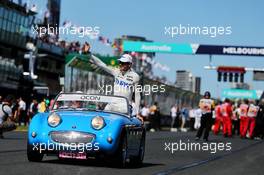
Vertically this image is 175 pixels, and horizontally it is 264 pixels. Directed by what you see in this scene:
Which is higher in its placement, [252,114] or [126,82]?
[126,82]

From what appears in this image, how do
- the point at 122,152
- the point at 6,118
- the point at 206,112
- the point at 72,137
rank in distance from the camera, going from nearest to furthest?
the point at 72,137 < the point at 122,152 < the point at 6,118 < the point at 206,112

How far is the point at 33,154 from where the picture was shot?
990 cm

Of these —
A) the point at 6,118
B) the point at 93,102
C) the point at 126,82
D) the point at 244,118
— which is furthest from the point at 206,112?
the point at 93,102

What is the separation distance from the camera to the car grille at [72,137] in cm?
947

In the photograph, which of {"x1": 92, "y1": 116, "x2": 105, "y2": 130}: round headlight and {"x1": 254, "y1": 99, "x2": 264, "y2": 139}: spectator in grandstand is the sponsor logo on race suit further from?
{"x1": 92, "y1": 116, "x2": 105, "y2": 130}: round headlight

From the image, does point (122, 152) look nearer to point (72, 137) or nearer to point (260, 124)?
point (72, 137)

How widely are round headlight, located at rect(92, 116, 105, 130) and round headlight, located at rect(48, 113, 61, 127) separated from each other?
486 millimetres

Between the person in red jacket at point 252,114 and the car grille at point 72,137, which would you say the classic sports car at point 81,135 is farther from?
the person in red jacket at point 252,114

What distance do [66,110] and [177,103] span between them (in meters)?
37.9

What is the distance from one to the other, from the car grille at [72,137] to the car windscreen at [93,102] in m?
1.36

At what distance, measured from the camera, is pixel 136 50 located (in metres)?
48.7

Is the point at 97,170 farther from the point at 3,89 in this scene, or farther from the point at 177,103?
the point at 3,89

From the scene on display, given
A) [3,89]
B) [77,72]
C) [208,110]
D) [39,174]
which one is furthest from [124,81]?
[3,89]

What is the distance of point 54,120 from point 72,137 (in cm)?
43
